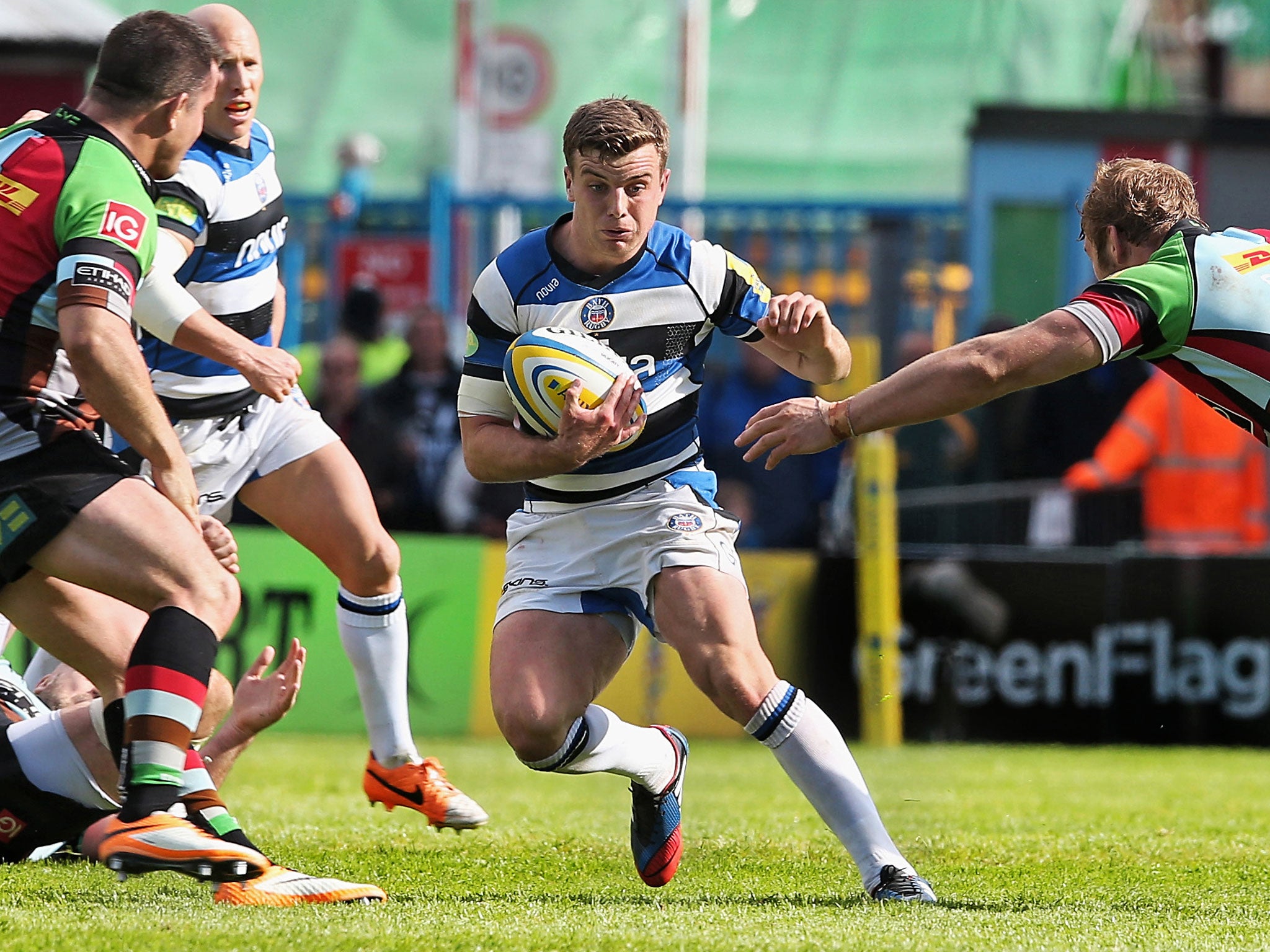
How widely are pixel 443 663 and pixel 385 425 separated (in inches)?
64.7

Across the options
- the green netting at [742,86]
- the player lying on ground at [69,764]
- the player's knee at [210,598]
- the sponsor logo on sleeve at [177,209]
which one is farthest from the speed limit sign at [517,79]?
the player's knee at [210,598]

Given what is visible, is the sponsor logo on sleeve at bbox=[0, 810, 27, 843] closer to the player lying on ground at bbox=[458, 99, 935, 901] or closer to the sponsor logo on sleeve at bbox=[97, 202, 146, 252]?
the player lying on ground at bbox=[458, 99, 935, 901]

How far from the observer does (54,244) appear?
4832 millimetres

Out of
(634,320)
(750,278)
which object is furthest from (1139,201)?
(634,320)

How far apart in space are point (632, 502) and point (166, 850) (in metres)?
1.83

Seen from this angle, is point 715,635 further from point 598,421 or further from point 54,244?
point 54,244

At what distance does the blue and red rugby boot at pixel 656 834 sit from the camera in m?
5.79

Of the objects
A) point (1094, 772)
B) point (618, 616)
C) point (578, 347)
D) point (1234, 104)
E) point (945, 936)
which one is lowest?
point (1094, 772)

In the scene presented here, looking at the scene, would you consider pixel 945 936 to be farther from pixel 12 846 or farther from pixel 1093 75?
pixel 1093 75

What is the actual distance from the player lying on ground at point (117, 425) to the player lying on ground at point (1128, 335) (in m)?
1.61

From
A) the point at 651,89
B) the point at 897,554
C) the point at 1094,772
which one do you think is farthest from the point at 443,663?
the point at 651,89

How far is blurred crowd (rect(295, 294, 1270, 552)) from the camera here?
11867 millimetres

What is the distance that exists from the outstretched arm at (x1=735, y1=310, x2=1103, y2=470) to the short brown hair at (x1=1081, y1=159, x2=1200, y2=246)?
0.52 meters

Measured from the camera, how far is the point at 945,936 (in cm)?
459
